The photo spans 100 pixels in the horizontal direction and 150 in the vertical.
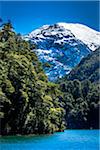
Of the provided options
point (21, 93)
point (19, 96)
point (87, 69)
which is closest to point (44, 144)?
point (21, 93)

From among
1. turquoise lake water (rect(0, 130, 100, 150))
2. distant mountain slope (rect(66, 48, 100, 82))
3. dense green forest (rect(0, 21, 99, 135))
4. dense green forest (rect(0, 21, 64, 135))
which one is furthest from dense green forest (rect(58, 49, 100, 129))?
turquoise lake water (rect(0, 130, 100, 150))

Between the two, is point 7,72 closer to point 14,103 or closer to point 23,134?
point 14,103

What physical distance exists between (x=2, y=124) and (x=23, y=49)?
43.0ft

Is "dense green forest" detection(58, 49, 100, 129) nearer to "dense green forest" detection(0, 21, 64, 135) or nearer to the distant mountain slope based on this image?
the distant mountain slope

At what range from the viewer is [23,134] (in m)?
42.8

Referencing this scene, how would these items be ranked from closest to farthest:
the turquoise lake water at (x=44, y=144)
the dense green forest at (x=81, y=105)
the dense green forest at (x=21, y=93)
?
the turquoise lake water at (x=44, y=144) < the dense green forest at (x=21, y=93) < the dense green forest at (x=81, y=105)

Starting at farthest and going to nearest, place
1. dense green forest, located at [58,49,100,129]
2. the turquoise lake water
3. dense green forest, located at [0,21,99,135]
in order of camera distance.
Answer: dense green forest, located at [58,49,100,129] → dense green forest, located at [0,21,99,135] → the turquoise lake water

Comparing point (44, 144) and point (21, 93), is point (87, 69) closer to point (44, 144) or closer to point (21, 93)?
point (21, 93)

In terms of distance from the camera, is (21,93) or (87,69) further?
(87,69)

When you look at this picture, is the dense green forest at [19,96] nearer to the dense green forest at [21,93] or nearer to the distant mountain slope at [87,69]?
the dense green forest at [21,93]

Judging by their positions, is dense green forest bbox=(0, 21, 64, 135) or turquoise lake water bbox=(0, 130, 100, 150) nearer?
turquoise lake water bbox=(0, 130, 100, 150)

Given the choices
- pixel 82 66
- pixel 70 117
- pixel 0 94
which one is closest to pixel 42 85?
pixel 0 94

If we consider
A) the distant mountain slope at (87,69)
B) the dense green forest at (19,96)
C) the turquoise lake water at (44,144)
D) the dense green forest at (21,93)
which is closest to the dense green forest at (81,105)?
the distant mountain slope at (87,69)

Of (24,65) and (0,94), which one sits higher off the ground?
(24,65)
